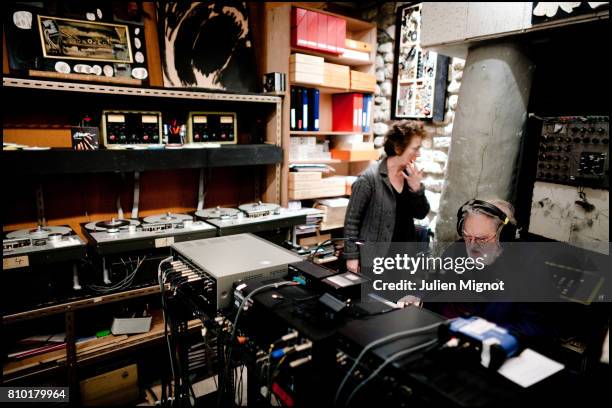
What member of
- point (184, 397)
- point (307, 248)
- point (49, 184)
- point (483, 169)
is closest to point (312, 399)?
point (184, 397)

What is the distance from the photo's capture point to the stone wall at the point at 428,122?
3.01 m

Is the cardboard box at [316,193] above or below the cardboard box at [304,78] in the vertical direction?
below

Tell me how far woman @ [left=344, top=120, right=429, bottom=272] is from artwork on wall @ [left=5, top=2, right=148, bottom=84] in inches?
56.5

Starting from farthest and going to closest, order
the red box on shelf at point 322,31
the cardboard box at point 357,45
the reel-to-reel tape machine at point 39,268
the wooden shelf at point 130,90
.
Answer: the cardboard box at point 357,45 → the red box on shelf at point 322,31 → the wooden shelf at point 130,90 → the reel-to-reel tape machine at point 39,268

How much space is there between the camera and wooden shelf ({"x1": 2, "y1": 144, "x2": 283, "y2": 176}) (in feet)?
6.46

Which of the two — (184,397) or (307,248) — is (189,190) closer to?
(307,248)

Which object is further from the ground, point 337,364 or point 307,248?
point 337,364

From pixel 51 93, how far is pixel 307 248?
1828 mm

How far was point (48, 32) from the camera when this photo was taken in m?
2.13

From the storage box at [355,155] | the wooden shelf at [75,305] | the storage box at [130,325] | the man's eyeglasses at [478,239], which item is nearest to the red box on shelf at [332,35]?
the storage box at [355,155]

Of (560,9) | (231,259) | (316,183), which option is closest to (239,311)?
(231,259)

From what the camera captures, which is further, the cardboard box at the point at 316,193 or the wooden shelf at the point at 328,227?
the wooden shelf at the point at 328,227

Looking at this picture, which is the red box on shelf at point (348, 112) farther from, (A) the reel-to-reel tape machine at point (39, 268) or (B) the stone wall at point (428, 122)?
(A) the reel-to-reel tape machine at point (39, 268)

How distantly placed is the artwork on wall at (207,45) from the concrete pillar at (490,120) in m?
1.59
